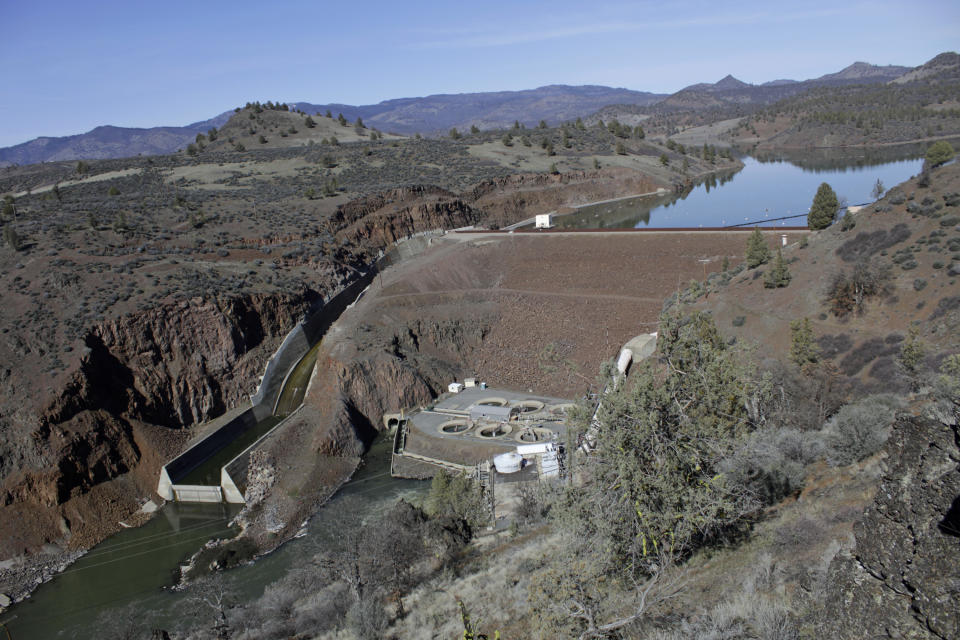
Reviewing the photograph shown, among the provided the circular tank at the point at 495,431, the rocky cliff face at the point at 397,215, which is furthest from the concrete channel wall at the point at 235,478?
the rocky cliff face at the point at 397,215

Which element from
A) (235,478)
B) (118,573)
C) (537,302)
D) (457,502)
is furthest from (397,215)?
(457,502)

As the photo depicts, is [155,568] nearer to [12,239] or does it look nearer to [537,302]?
[12,239]

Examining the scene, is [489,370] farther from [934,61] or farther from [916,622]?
[934,61]

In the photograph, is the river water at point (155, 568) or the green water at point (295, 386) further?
the green water at point (295, 386)

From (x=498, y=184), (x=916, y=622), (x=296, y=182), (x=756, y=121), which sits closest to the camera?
(x=916, y=622)

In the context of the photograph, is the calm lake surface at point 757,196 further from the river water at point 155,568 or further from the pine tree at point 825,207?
the river water at point 155,568

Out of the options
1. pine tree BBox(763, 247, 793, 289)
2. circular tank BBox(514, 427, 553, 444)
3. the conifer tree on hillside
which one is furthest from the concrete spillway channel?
the conifer tree on hillside

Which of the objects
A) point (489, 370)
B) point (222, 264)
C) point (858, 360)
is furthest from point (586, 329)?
point (222, 264)
